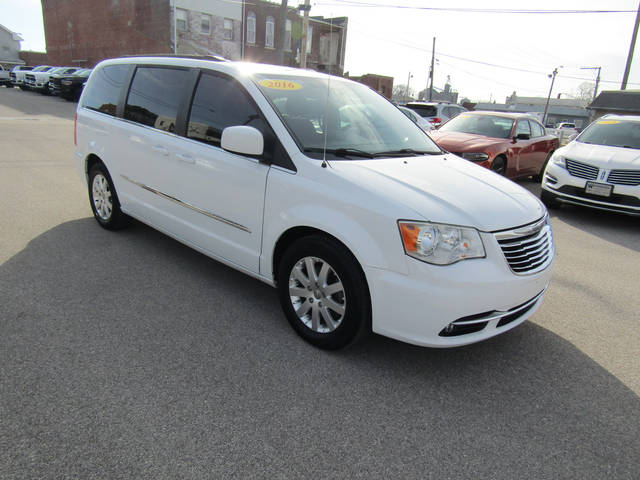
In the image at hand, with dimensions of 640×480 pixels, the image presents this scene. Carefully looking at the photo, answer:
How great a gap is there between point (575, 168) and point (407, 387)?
610 centimetres

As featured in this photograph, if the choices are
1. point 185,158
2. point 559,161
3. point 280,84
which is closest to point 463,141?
point 559,161

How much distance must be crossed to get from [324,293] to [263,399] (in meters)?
0.76

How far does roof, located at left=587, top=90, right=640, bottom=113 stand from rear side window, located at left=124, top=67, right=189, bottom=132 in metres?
30.4

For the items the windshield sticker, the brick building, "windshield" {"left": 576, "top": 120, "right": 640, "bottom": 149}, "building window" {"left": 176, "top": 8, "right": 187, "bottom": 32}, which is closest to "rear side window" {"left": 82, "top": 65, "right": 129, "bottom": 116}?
the windshield sticker

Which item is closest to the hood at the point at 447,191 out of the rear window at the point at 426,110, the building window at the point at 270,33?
the rear window at the point at 426,110

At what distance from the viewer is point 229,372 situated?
2.81 meters

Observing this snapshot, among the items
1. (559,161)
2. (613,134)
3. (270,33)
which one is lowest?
(559,161)

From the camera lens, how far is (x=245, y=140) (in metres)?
3.07

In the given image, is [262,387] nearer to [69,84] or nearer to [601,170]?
[601,170]

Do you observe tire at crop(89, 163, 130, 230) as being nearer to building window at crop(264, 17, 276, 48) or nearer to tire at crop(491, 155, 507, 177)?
tire at crop(491, 155, 507, 177)

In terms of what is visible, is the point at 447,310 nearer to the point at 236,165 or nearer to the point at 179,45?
the point at 236,165

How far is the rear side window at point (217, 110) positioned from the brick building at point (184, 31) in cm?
2856

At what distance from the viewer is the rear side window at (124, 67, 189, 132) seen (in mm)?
3977

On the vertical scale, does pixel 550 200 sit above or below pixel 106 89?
below
